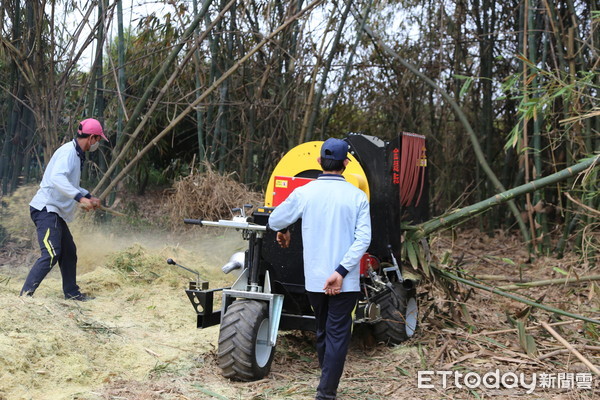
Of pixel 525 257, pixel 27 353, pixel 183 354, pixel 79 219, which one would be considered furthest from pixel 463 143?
pixel 27 353

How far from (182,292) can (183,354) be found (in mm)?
1596

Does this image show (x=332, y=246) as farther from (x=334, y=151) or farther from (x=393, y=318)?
(x=393, y=318)

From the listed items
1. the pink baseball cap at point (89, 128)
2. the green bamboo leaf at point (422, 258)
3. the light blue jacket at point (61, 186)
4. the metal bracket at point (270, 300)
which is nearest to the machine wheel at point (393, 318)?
the green bamboo leaf at point (422, 258)

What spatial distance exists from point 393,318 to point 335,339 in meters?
1.11

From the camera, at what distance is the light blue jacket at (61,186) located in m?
4.88

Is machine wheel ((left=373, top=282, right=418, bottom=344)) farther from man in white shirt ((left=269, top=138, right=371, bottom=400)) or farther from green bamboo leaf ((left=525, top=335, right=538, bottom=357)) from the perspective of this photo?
man in white shirt ((left=269, top=138, right=371, bottom=400))

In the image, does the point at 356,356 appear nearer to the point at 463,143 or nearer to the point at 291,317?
the point at 291,317

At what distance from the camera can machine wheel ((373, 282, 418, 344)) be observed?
4352mm

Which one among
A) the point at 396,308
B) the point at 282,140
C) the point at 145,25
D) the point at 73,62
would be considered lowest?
the point at 396,308

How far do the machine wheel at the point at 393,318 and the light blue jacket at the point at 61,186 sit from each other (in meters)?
2.21

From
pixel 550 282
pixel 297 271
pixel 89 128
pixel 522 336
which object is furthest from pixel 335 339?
pixel 89 128

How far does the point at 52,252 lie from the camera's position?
16.0 ft

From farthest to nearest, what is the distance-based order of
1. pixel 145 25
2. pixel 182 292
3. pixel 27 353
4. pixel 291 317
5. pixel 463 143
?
1. pixel 463 143
2. pixel 145 25
3. pixel 182 292
4. pixel 291 317
5. pixel 27 353

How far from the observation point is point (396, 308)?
4.39m
